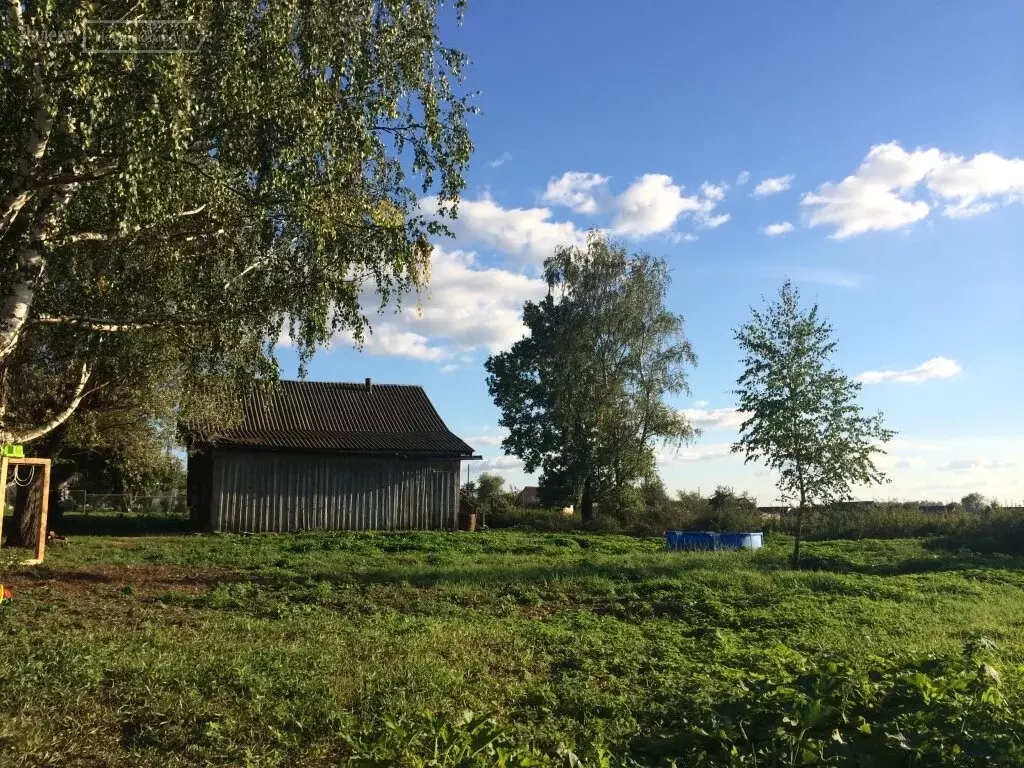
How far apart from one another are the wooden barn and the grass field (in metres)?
9.73

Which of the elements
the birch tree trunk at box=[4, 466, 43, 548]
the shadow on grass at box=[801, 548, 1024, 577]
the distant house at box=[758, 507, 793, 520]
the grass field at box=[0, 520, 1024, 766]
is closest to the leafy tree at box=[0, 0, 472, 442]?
the grass field at box=[0, 520, 1024, 766]

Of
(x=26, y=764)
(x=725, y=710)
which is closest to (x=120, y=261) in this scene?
(x=26, y=764)

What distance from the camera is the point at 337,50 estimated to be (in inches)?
376

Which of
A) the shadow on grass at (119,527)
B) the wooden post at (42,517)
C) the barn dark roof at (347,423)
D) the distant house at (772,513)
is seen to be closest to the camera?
the wooden post at (42,517)

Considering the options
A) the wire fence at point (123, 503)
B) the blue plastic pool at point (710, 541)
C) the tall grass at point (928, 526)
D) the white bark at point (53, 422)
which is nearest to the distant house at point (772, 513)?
the tall grass at point (928, 526)

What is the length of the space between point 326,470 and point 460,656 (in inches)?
813

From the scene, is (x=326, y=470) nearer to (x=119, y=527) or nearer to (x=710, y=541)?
(x=119, y=527)

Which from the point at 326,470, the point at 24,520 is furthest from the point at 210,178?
the point at 326,470

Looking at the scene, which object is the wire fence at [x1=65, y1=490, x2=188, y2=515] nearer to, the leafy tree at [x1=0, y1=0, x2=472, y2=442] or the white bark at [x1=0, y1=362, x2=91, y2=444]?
the white bark at [x1=0, y1=362, x2=91, y2=444]

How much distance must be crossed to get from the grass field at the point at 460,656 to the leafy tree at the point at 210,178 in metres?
3.56

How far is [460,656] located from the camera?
7.62 m

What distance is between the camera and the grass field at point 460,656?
484 centimetres

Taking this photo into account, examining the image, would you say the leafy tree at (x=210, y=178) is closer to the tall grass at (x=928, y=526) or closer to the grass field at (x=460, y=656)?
the grass field at (x=460, y=656)

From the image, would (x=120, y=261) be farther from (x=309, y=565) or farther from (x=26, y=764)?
(x=26, y=764)
